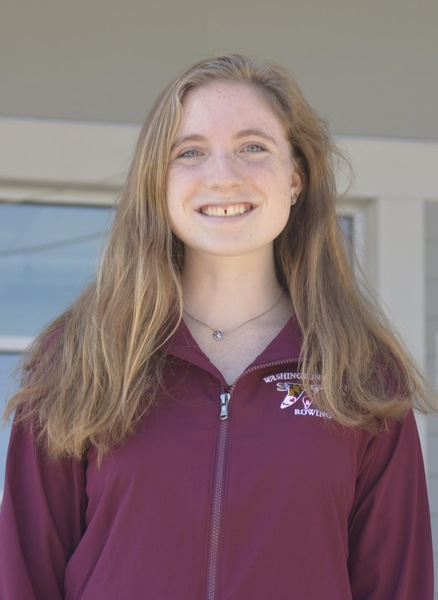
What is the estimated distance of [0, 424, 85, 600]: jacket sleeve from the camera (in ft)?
7.85

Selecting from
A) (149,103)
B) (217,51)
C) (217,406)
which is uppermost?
(217,51)

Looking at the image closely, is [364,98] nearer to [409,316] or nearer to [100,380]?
[409,316]

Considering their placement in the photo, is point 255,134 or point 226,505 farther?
point 255,134

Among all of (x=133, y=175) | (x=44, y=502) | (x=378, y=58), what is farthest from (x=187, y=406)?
(x=378, y=58)

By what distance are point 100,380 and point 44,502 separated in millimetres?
284

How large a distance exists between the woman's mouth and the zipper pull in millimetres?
382

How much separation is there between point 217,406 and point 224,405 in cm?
2

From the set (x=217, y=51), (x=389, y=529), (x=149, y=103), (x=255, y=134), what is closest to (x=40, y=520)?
(x=389, y=529)

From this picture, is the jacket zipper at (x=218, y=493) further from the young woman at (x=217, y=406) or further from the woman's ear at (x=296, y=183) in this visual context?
the woman's ear at (x=296, y=183)

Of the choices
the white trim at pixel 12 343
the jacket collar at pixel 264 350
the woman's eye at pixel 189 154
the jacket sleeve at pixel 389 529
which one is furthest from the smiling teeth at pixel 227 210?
the white trim at pixel 12 343

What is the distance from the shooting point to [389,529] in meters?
2.44

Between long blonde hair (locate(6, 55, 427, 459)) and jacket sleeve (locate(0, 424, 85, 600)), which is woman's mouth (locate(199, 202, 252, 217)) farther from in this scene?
jacket sleeve (locate(0, 424, 85, 600))

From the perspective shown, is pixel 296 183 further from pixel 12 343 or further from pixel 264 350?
pixel 12 343

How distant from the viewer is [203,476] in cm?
229
